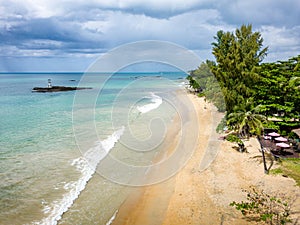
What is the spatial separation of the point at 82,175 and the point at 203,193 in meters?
7.41

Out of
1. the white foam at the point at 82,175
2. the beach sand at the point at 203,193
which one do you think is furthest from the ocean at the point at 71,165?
the beach sand at the point at 203,193

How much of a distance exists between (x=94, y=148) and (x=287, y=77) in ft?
55.4

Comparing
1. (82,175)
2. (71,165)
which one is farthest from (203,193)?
(71,165)

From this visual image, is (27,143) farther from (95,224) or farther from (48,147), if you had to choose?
(95,224)

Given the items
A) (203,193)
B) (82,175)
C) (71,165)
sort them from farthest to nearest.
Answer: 1. (71,165)
2. (82,175)
3. (203,193)

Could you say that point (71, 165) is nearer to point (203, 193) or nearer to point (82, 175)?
point (82, 175)

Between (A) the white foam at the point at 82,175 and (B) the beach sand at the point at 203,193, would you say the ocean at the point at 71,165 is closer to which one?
(A) the white foam at the point at 82,175

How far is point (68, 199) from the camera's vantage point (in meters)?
12.8

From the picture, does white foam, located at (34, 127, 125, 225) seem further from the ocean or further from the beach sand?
the beach sand

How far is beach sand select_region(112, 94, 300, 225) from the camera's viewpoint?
1081 cm

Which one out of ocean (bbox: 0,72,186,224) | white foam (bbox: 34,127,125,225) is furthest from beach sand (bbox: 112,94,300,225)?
white foam (bbox: 34,127,125,225)

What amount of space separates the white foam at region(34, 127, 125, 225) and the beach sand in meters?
Answer: 2.71

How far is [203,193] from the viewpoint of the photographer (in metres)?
12.6

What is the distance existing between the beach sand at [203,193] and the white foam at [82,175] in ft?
8.90
